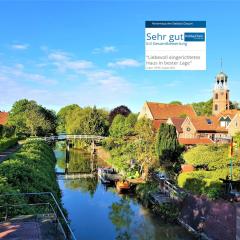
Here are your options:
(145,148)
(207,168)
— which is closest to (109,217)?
(207,168)

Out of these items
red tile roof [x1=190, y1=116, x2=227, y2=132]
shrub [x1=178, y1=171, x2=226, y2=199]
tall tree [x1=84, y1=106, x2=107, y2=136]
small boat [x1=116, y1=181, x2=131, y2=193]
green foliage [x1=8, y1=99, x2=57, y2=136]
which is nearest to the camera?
shrub [x1=178, y1=171, x2=226, y2=199]

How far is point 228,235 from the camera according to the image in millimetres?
20281

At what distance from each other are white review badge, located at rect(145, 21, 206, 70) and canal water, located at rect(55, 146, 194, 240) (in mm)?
12904

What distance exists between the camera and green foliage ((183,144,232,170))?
3303 cm

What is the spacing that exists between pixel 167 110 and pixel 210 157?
50.9 m

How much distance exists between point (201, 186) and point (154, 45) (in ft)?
48.2

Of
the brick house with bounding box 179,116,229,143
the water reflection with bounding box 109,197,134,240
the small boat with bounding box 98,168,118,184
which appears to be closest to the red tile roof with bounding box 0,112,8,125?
the brick house with bounding box 179,116,229,143

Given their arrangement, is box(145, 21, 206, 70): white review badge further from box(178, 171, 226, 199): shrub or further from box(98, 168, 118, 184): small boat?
box(98, 168, 118, 184): small boat

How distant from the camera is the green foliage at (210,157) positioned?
33.0 metres

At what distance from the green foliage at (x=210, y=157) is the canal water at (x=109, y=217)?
22.2 feet

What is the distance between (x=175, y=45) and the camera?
16438mm

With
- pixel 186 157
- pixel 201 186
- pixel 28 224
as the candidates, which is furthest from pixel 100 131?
pixel 28 224

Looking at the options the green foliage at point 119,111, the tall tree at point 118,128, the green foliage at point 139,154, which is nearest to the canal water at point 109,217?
the green foliage at point 139,154

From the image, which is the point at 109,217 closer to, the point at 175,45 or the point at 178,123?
the point at 175,45
